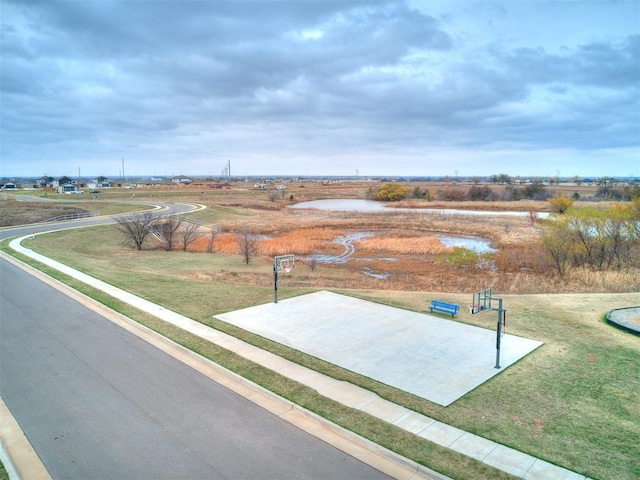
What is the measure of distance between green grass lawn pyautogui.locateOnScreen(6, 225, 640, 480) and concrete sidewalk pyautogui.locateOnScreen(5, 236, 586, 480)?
235mm

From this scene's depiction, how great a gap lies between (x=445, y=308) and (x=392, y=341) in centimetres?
369

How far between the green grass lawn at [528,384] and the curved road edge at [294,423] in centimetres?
21

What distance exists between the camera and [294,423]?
29.1 ft

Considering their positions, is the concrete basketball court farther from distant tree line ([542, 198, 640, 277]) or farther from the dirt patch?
distant tree line ([542, 198, 640, 277])

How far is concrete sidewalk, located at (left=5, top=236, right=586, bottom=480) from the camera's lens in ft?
24.4

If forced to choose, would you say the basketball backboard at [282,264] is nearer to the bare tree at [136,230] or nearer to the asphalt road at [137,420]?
the asphalt road at [137,420]

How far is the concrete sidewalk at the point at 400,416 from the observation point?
7.44m

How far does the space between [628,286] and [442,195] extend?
89770mm

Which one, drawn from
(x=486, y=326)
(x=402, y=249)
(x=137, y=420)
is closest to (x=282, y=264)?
(x=486, y=326)

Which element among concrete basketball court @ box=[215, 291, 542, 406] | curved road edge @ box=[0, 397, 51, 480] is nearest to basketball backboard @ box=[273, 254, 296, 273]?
concrete basketball court @ box=[215, 291, 542, 406]

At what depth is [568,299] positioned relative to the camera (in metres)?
18.9

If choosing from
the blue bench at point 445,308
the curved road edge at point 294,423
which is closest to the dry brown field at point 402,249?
the blue bench at point 445,308

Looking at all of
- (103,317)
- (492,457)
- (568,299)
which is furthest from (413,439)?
(568,299)

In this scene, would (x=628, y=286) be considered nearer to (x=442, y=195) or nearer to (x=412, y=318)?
(x=412, y=318)
